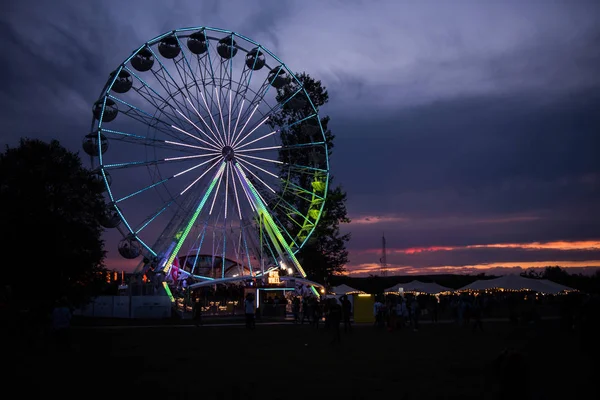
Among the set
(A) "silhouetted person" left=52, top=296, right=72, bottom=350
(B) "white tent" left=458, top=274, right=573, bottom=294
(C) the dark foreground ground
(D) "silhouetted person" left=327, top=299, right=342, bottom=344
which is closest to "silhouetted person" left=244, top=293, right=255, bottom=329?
(D) "silhouetted person" left=327, top=299, right=342, bottom=344

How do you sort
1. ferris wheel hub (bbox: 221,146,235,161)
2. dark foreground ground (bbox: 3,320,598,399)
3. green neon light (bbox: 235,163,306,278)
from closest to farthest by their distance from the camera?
dark foreground ground (bbox: 3,320,598,399) < ferris wheel hub (bbox: 221,146,235,161) < green neon light (bbox: 235,163,306,278)

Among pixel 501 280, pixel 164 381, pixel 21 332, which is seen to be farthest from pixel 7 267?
pixel 501 280

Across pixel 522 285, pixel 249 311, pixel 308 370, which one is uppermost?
pixel 522 285

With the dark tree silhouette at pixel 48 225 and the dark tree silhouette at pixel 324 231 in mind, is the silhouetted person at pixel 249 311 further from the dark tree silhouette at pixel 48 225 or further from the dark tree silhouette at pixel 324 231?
the dark tree silhouette at pixel 324 231

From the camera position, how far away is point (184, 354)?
19.2m

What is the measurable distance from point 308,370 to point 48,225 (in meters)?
20.7

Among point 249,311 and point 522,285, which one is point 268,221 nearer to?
point 249,311

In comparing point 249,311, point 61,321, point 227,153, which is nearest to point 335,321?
point 249,311

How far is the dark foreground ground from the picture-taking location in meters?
11.3

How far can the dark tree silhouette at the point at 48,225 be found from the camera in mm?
31172

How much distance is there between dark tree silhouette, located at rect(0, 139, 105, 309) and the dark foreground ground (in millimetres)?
8984

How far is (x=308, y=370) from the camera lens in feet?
49.8

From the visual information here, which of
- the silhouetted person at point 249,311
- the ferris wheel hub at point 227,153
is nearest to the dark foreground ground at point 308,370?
the silhouetted person at point 249,311

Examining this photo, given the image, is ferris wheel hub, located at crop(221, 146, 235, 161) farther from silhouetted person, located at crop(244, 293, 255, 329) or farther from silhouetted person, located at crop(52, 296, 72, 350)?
silhouetted person, located at crop(52, 296, 72, 350)
